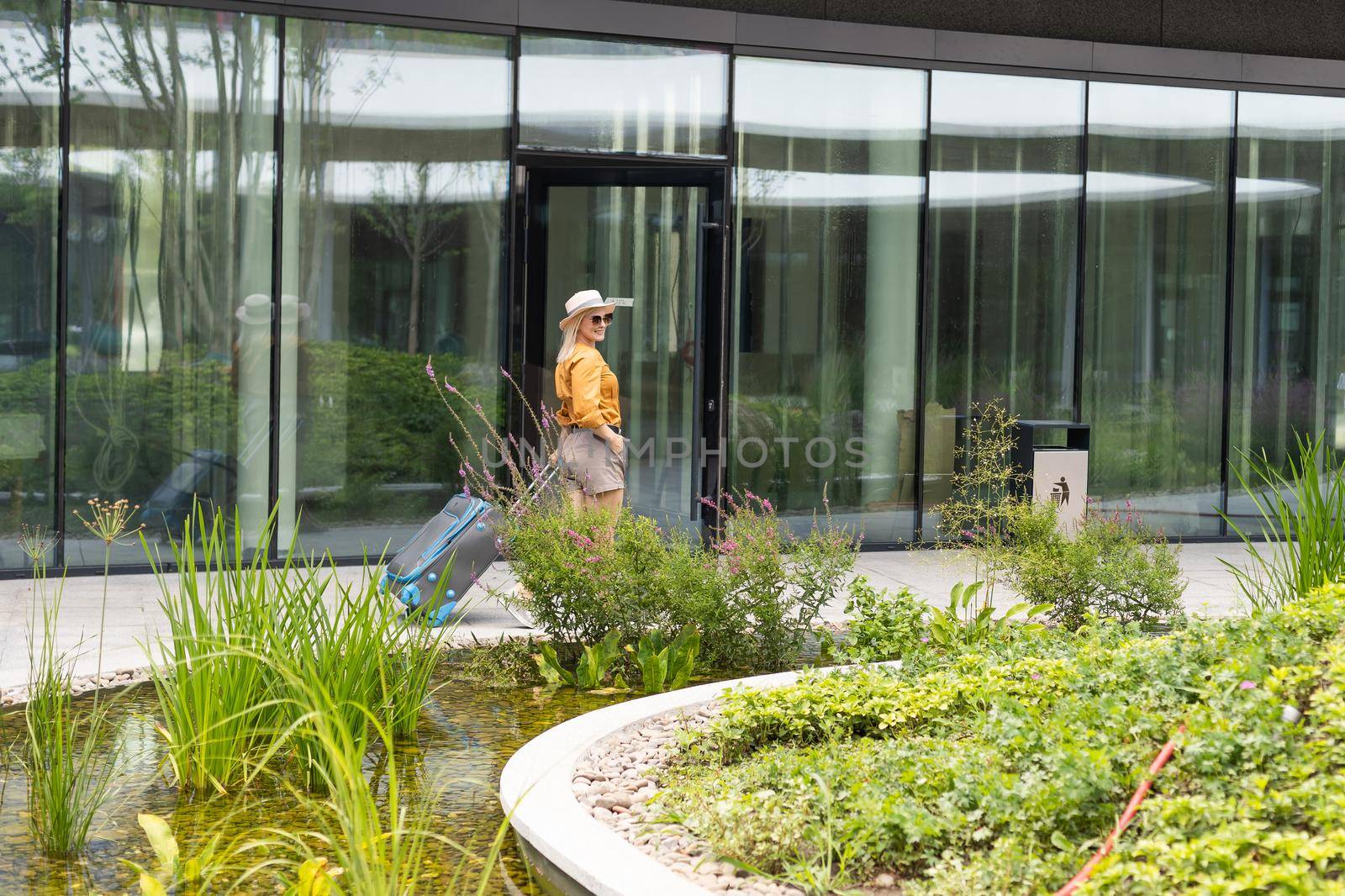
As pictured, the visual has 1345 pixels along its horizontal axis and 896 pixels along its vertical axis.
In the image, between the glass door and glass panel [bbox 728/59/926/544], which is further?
glass panel [bbox 728/59/926/544]

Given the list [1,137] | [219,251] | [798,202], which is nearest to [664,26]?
[798,202]

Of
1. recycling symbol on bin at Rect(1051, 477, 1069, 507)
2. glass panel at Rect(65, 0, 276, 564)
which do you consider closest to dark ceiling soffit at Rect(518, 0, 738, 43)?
glass panel at Rect(65, 0, 276, 564)

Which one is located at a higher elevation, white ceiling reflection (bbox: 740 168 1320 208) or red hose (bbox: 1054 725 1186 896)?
white ceiling reflection (bbox: 740 168 1320 208)

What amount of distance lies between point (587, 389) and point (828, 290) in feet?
12.1

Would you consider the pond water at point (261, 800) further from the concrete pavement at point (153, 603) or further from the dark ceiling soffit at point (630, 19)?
the dark ceiling soffit at point (630, 19)

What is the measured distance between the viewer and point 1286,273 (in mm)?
12039

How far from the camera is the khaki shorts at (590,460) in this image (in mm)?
7711

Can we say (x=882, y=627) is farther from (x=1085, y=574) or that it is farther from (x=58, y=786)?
(x=58, y=786)

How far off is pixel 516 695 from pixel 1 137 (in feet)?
17.8

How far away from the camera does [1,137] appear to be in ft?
28.6

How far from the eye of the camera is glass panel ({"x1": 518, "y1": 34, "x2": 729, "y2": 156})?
32.6 ft

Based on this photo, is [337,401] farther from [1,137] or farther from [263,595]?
[263,595]

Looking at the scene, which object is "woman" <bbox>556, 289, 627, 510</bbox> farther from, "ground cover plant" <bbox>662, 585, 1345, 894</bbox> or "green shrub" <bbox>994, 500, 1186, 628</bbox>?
"ground cover plant" <bbox>662, 585, 1345, 894</bbox>

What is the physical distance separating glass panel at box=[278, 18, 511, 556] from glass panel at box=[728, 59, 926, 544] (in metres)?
2.00
